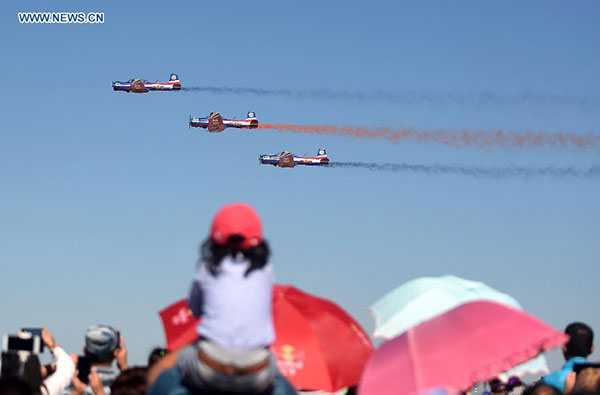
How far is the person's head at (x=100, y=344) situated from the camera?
42.7ft

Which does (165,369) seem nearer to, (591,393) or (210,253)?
(210,253)

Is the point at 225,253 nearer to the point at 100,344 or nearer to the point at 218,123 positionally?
the point at 100,344

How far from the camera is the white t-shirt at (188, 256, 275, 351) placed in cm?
947

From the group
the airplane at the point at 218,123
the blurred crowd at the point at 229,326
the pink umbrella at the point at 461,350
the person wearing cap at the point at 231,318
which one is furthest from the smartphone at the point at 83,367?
the airplane at the point at 218,123

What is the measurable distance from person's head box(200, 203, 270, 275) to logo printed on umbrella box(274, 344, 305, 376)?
5.17 meters

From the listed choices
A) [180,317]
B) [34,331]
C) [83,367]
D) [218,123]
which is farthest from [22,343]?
[218,123]

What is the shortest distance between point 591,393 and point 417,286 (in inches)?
277

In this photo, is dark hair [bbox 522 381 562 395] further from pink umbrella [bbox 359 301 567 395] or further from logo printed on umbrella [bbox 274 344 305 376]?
logo printed on umbrella [bbox 274 344 305 376]

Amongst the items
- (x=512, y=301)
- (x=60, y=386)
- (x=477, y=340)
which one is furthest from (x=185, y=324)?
(x=477, y=340)

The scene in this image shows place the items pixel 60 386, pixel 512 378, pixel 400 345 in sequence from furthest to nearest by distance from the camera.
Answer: pixel 512 378
pixel 60 386
pixel 400 345

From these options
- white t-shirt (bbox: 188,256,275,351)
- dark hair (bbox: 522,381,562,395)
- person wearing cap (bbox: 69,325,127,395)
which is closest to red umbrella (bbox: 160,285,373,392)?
person wearing cap (bbox: 69,325,127,395)

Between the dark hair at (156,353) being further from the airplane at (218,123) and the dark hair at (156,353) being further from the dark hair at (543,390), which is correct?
the airplane at (218,123)

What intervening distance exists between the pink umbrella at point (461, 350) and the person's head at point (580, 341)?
15.5 feet

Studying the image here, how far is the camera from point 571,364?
47.4ft
